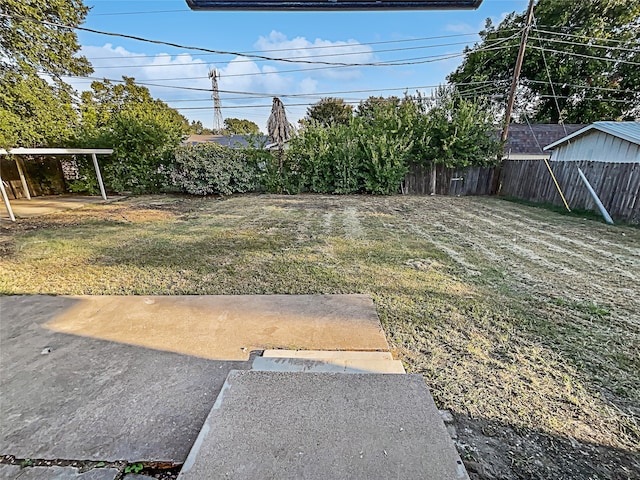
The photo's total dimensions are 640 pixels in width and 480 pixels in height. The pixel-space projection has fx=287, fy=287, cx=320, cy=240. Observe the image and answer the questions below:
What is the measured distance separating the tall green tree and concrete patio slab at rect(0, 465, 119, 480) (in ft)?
27.7

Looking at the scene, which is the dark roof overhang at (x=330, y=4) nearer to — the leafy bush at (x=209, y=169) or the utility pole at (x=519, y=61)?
the leafy bush at (x=209, y=169)

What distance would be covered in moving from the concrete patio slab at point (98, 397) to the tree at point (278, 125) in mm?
9125

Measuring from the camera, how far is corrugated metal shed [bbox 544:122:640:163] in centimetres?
718

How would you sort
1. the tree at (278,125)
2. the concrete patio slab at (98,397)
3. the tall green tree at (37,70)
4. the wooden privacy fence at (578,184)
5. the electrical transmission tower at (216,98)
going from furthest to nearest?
the electrical transmission tower at (216,98), the tree at (278,125), the tall green tree at (37,70), the wooden privacy fence at (578,184), the concrete patio slab at (98,397)

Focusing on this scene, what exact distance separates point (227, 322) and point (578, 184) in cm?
899

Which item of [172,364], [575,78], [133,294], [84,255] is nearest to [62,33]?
[84,255]

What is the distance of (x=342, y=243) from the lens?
4.41m

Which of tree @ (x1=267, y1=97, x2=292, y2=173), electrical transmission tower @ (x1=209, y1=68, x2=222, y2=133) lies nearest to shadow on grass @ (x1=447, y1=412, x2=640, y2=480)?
tree @ (x1=267, y1=97, x2=292, y2=173)

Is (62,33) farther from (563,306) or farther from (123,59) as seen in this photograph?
(563,306)

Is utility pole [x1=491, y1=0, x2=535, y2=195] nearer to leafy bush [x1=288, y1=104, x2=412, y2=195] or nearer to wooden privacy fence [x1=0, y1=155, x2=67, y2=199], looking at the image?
leafy bush [x1=288, y1=104, x2=412, y2=195]

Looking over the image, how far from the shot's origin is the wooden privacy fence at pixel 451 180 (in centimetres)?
1052

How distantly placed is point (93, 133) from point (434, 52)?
13.1 m

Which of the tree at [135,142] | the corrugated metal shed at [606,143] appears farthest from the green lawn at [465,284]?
the tree at [135,142]

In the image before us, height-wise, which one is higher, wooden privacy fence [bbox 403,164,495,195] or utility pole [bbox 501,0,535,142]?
utility pole [bbox 501,0,535,142]
